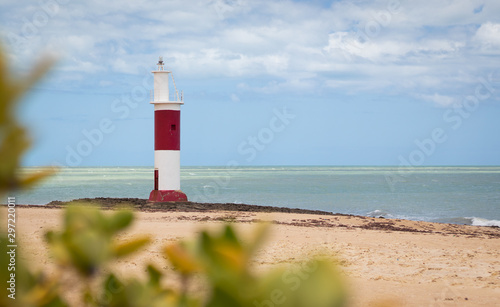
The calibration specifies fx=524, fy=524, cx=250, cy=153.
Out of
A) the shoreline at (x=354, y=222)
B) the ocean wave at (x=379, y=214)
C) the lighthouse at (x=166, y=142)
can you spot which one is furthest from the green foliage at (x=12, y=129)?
the ocean wave at (x=379, y=214)

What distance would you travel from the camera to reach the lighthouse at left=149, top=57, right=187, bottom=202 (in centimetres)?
1856

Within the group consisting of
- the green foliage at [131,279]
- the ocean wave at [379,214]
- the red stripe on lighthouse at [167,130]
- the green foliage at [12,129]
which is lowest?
the ocean wave at [379,214]

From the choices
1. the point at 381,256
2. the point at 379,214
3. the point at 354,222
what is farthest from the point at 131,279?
the point at 379,214

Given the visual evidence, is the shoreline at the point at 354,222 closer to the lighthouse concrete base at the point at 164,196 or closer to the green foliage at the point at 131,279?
the lighthouse concrete base at the point at 164,196

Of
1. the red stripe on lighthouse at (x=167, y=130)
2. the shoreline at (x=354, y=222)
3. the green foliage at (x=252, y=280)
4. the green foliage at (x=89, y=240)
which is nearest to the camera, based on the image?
the green foliage at (x=252, y=280)

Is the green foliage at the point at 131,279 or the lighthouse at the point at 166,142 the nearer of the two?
the green foliage at the point at 131,279

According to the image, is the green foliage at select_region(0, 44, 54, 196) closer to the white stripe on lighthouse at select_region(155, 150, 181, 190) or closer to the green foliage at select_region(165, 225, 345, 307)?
the green foliage at select_region(165, 225, 345, 307)

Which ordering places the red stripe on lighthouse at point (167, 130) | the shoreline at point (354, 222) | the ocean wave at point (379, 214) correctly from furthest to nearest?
the ocean wave at point (379, 214) → the red stripe on lighthouse at point (167, 130) → the shoreline at point (354, 222)

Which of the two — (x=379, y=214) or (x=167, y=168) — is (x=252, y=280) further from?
(x=379, y=214)

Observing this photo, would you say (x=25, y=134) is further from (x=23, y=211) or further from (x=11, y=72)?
(x=23, y=211)

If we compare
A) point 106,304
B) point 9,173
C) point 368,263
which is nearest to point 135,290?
point 106,304

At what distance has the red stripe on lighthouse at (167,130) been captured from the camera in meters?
18.5

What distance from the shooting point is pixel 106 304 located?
0.74 meters

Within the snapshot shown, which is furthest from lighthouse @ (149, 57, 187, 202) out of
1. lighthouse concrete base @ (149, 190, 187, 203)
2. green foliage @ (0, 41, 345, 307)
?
green foliage @ (0, 41, 345, 307)
